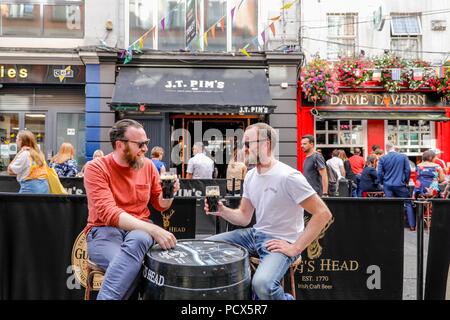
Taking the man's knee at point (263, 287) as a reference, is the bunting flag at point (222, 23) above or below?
above

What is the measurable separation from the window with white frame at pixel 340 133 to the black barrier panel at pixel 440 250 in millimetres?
10161

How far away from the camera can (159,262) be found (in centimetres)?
229

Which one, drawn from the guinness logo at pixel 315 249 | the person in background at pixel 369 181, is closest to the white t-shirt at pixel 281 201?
the guinness logo at pixel 315 249

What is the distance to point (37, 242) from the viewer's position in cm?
373

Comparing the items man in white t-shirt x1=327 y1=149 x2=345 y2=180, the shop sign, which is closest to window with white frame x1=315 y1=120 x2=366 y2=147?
man in white t-shirt x1=327 y1=149 x2=345 y2=180

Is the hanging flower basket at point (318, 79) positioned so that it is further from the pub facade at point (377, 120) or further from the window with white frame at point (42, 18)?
the window with white frame at point (42, 18)

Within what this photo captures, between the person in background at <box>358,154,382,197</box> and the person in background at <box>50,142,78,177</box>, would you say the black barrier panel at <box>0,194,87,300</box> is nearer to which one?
the person in background at <box>50,142,78,177</box>

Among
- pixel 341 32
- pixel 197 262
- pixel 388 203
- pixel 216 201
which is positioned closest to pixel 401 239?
pixel 388 203

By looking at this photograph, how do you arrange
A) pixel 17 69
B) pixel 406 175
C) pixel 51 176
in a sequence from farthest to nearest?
1. pixel 17 69
2. pixel 406 175
3. pixel 51 176

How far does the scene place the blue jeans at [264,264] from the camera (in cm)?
254

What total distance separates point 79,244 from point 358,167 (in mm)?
9865

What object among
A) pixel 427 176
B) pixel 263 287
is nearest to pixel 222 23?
pixel 427 176

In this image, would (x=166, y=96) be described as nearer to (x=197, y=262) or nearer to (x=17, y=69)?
(x=17, y=69)

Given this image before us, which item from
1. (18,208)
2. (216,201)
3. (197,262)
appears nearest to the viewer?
(197,262)
